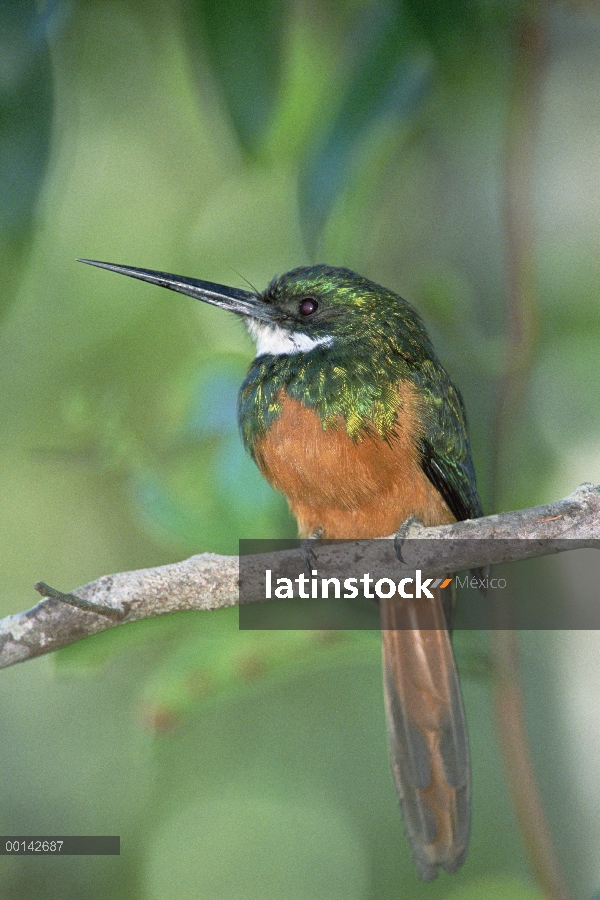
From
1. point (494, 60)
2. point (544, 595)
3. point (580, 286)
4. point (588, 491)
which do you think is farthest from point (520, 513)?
point (494, 60)

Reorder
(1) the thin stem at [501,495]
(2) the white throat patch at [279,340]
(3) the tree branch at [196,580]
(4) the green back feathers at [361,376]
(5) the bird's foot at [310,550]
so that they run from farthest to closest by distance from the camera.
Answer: (2) the white throat patch at [279,340] → (4) the green back feathers at [361,376] → (5) the bird's foot at [310,550] → (1) the thin stem at [501,495] → (3) the tree branch at [196,580]

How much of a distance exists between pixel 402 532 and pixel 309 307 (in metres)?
0.69

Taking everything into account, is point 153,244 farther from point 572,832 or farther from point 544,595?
point 572,832

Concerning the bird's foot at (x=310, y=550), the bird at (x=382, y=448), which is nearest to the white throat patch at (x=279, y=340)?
the bird at (x=382, y=448)

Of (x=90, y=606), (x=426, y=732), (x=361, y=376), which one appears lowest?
(x=426, y=732)

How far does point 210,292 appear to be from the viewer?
222 centimetres

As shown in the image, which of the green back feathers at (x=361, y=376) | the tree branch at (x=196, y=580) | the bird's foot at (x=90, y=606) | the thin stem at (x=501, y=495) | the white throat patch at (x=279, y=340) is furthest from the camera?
the white throat patch at (x=279, y=340)

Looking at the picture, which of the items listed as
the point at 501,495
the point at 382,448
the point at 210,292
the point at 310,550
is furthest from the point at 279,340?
the point at 501,495

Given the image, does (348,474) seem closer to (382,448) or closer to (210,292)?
(382,448)

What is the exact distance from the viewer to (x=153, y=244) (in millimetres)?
2715

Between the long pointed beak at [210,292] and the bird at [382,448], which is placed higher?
the long pointed beak at [210,292]

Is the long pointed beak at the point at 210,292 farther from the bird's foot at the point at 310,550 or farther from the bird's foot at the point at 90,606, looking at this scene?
the bird's foot at the point at 90,606

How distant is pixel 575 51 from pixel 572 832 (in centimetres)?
225

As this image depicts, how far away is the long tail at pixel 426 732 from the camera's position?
1.97 m
